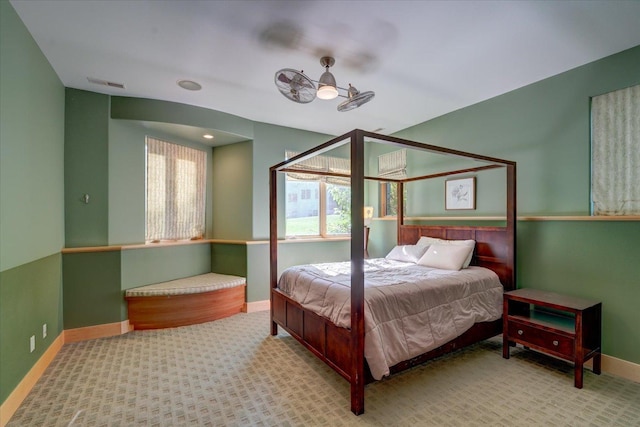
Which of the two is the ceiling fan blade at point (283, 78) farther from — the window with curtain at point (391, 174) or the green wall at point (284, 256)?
the window with curtain at point (391, 174)

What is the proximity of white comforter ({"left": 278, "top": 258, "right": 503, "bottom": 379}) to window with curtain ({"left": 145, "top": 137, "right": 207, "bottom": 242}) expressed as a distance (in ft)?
6.75

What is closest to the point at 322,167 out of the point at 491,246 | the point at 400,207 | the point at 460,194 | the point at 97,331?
the point at 400,207

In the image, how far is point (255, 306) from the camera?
432 cm

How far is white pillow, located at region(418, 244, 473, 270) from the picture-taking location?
3.31 metres

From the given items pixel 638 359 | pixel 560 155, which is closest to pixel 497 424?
pixel 638 359

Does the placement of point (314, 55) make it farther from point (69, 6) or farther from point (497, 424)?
point (497, 424)

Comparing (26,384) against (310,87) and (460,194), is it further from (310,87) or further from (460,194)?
(460,194)

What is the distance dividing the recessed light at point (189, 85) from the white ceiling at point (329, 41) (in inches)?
2.5

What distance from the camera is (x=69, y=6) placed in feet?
6.61

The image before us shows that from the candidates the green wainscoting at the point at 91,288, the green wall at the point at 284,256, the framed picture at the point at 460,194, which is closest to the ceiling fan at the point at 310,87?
the framed picture at the point at 460,194

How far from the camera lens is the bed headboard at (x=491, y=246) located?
3213 mm

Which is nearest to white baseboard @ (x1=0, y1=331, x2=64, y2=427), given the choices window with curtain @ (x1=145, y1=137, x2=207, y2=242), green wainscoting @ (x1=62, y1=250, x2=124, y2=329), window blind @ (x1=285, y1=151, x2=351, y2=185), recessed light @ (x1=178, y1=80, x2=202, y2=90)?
green wainscoting @ (x1=62, y1=250, x2=124, y2=329)

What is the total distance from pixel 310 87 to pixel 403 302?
1982 mm

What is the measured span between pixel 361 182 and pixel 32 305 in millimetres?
2975
